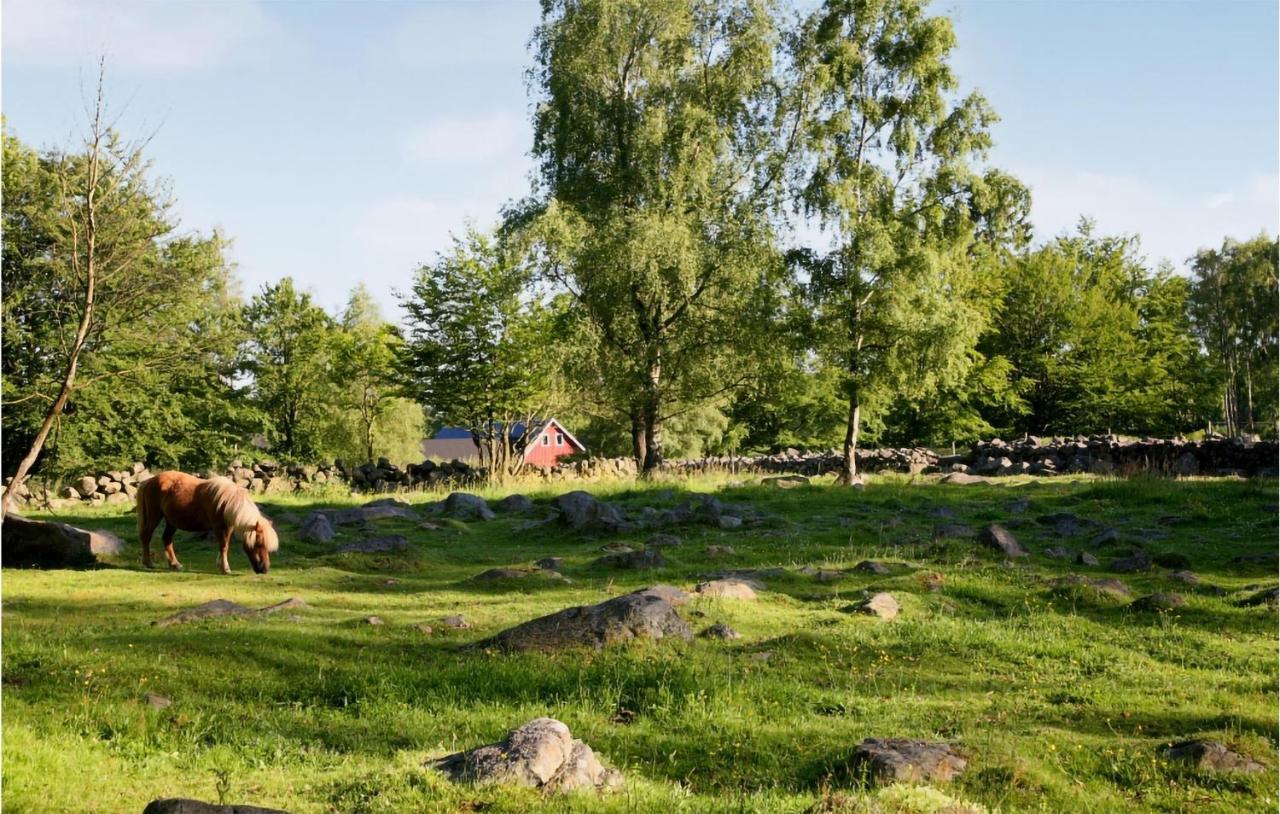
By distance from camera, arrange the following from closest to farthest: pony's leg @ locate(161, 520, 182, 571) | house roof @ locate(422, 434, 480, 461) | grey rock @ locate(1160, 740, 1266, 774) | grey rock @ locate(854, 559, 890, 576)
→ grey rock @ locate(1160, 740, 1266, 774) → grey rock @ locate(854, 559, 890, 576) → pony's leg @ locate(161, 520, 182, 571) → house roof @ locate(422, 434, 480, 461)

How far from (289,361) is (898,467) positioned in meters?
32.0

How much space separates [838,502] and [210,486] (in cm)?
1502

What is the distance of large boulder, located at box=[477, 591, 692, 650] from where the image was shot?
10.1 m

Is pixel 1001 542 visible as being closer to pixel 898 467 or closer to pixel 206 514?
pixel 206 514

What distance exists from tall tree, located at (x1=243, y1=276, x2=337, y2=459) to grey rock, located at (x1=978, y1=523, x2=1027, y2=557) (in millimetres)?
41537

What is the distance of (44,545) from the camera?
15.6 m

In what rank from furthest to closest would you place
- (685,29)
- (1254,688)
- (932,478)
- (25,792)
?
(685,29) → (932,478) → (1254,688) → (25,792)

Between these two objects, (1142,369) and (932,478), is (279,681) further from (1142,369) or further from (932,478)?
(1142,369)

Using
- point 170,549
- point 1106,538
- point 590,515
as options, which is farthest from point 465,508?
point 1106,538

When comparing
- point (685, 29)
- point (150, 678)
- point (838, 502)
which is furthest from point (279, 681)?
point (685, 29)

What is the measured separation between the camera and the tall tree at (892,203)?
3114 cm

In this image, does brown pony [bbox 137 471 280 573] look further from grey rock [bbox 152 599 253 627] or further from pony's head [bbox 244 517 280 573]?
grey rock [bbox 152 599 253 627]

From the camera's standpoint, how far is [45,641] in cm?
994

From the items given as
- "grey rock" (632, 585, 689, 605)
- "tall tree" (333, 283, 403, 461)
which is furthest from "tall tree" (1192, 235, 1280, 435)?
"grey rock" (632, 585, 689, 605)
